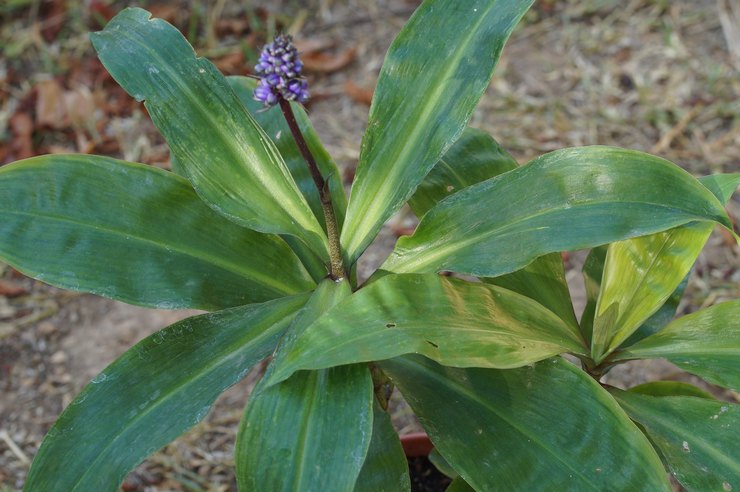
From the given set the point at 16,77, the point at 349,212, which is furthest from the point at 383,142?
the point at 16,77

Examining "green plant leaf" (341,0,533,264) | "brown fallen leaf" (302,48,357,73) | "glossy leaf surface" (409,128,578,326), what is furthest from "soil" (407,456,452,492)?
"brown fallen leaf" (302,48,357,73)

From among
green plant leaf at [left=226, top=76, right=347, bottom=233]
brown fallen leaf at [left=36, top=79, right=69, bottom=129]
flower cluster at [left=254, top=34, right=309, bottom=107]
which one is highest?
flower cluster at [left=254, top=34, right=309, bottom=107]

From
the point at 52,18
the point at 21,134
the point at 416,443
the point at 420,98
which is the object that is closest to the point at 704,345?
the point at 420,98

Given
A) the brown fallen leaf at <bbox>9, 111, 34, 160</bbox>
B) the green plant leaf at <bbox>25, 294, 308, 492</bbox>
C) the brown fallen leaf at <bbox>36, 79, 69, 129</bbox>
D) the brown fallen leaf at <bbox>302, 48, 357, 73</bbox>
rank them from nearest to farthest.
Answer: the green plant leaf at <bbox>25, 294, 308, 492</bbox> → the brown fallen leaf at <bbox>9, 111, 34, 160</bbox> → the brown fallen leaf at <bbox>36, 79, 69, 129</bbox> → the brown fallen leaf at <bbox>302, 48, 357, 73</bbox>

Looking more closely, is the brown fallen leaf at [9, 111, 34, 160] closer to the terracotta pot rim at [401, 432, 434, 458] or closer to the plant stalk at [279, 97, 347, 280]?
the terracotta pot rim at [401, 432, 434, 458]

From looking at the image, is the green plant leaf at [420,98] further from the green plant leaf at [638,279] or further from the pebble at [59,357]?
the pebble at [59,357]

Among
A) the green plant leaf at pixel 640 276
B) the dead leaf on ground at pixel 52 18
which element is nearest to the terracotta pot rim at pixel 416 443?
the green plant leaf at pixel 640 276
